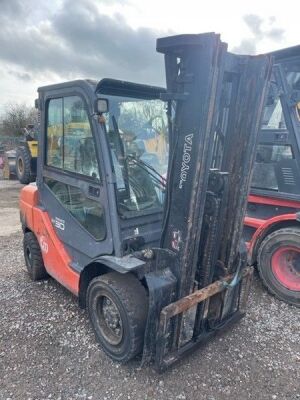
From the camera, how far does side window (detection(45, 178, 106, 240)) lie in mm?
3041

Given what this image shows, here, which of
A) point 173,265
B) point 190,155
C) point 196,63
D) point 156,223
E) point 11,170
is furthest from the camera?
point 11,170

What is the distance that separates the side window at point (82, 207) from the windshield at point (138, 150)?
271 mm

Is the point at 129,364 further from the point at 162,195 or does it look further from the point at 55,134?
the point at 55,134

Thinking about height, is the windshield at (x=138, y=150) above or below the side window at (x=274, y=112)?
below

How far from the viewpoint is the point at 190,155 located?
97.3 inches

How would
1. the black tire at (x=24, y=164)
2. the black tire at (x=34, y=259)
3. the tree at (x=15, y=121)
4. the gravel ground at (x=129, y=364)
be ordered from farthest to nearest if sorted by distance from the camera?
the tree at (x=15, y=121)
the black tire at (x=24, y=164)
the black tire at (x=34, y=259)
the gravel ground at (x=129, y=364)

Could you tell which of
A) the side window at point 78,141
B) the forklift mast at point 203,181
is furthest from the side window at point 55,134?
the forklift mast at point 203,181

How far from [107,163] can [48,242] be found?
1.45 meters

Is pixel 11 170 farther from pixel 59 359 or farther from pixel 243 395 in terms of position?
pixel 243 395

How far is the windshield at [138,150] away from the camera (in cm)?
290

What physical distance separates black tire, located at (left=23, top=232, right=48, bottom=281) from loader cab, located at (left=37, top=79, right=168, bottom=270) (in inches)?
32.3

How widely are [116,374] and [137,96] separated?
2.33 m

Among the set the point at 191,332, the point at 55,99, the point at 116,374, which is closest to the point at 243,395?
the point at 191,332

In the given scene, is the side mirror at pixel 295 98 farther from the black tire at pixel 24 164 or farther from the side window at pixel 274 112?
the black tire at pixel 24 164
